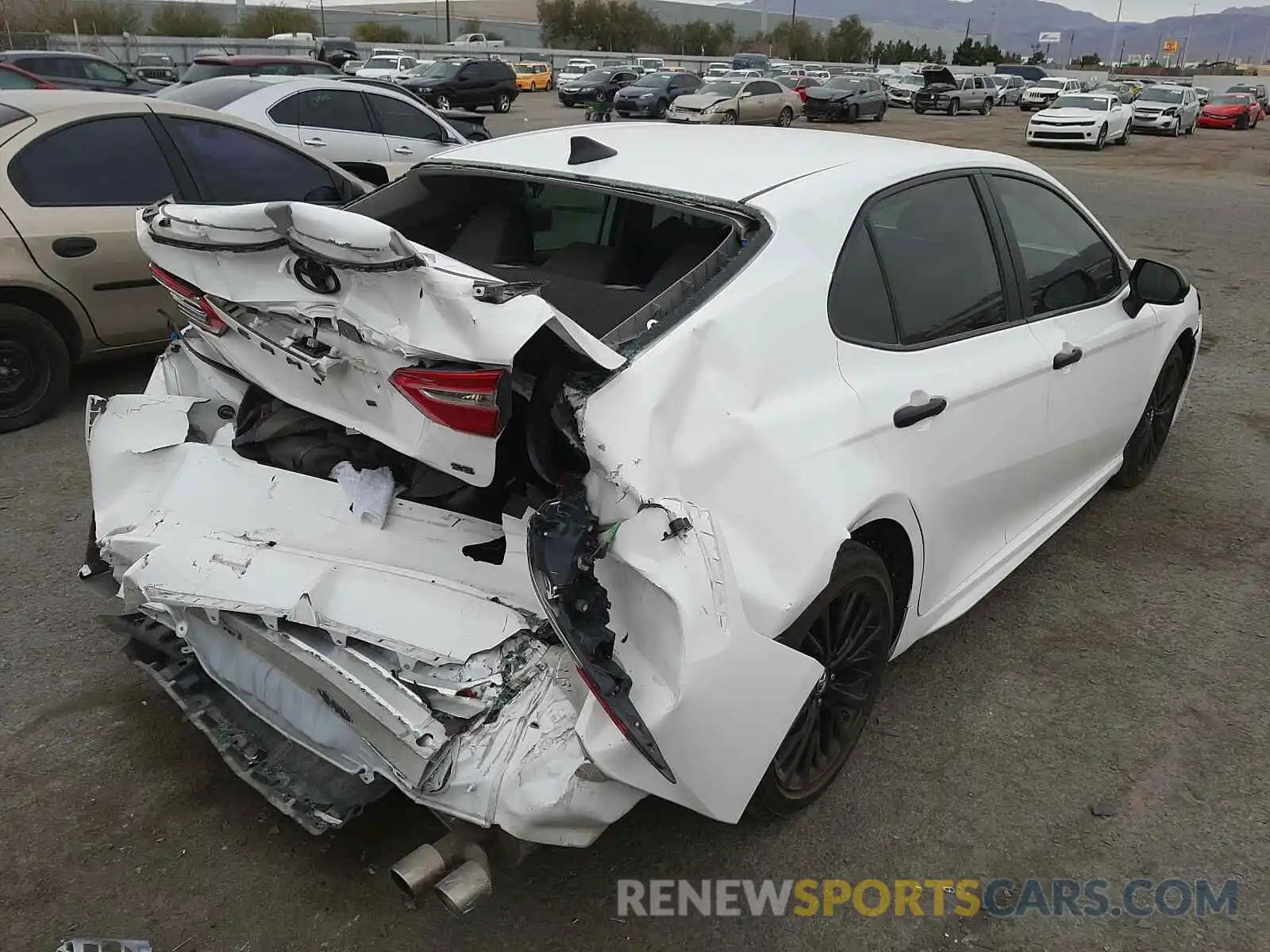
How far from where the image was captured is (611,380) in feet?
6.75

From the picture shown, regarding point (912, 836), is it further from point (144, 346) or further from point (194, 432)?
point (144, 346)

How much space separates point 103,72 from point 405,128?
1069cm

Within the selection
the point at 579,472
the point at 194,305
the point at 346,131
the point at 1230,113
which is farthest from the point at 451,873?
the point at 1230,113

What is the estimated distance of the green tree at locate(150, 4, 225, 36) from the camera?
181 feet

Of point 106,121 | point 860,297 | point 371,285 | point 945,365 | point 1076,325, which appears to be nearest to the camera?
point 371,285

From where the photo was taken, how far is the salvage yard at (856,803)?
2.25 m

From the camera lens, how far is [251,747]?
7.75ft

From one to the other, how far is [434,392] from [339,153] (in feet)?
26.5

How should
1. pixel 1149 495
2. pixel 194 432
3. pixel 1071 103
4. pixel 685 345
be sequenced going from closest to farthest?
pixel 685 345 → pixel 194 432 → pixel 1149 495 → pixel 1071 103

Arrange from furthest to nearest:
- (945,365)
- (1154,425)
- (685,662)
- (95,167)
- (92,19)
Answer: (92,19), (95,167), (1154,425), (945,365), (685,662)

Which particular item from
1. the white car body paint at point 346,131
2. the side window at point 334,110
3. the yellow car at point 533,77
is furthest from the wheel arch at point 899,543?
the yellow car at point 533,77

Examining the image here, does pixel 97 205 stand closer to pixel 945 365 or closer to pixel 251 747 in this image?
pixel 251 747

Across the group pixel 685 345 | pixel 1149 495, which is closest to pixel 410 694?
pixel 685 345

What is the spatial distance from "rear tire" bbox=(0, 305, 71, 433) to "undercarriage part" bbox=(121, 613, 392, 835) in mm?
2754
